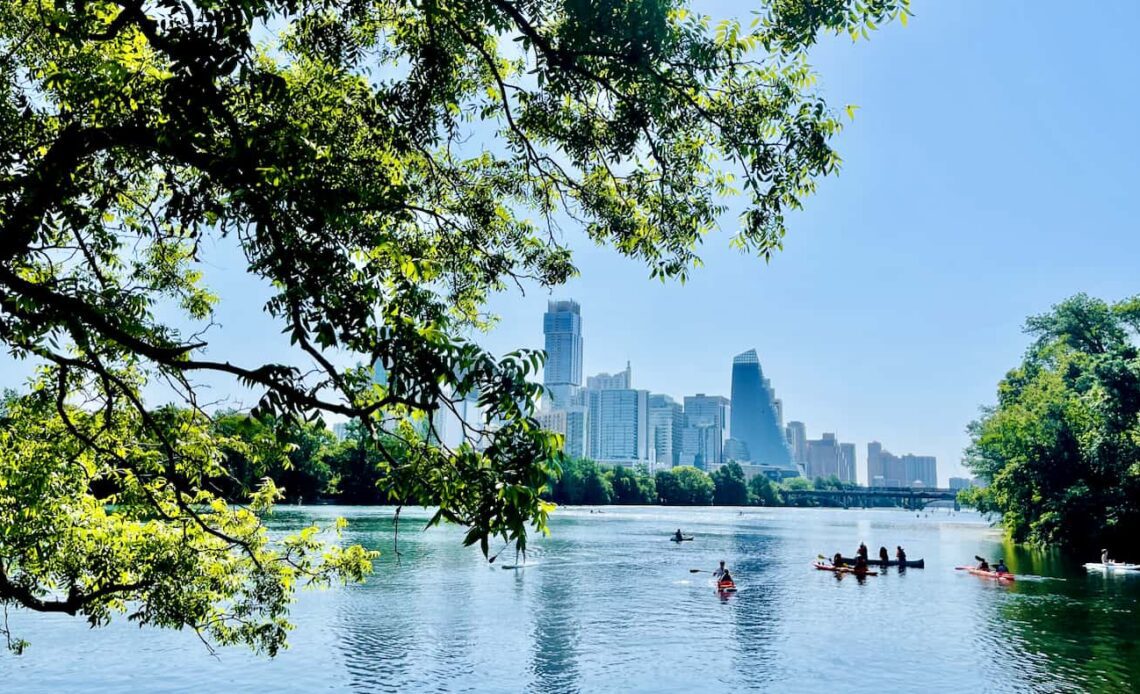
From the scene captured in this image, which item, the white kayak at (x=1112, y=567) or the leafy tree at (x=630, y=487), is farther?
the leafy tree at (x=630, y=487)

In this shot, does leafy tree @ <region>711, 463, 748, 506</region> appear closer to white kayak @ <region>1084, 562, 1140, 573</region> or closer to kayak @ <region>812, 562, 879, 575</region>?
kayak @ <region>812, 562, 879, 575</region>

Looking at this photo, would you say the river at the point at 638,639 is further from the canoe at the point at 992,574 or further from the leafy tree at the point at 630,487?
the leafy tree at the point at 630,487

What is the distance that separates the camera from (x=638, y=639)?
2377 centimetres

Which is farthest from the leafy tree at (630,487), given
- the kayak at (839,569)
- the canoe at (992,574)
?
the canoe at (992,574)

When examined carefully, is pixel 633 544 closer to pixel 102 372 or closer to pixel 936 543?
pixel 936 543

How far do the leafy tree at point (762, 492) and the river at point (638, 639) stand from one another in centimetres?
13174

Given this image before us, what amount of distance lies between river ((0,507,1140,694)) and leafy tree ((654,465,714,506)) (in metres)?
109

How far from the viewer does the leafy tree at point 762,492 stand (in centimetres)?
16888

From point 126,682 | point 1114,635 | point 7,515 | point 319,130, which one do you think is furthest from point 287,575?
point 1114,635

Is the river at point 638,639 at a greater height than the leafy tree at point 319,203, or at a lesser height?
lesser

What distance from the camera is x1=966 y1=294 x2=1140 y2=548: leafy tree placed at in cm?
4300

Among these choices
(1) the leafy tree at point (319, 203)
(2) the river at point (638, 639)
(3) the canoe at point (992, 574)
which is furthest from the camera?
(3) the canoe at point (992, 574)

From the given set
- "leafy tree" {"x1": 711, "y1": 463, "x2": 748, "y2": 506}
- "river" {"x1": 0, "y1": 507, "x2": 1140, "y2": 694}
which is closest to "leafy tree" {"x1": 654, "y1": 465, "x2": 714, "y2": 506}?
"leafy tree" {"x1": 711, "y1": 463, "x2": 748, "y2": 506}

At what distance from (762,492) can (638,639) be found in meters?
155
